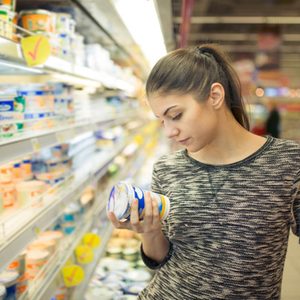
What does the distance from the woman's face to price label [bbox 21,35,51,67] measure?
61 centimetres

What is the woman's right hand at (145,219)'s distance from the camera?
1.12 metres

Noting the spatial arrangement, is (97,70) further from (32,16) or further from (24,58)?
(24,58)

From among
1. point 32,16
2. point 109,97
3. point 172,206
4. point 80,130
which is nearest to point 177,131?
point 172,206

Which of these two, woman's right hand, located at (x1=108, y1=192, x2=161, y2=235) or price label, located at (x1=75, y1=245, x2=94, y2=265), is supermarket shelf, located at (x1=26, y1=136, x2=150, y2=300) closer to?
price label, located at (x1=75, y1=245, x2=94, y2=265)

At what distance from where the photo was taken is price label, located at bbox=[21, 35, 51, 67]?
1.57m

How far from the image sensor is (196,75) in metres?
1.19

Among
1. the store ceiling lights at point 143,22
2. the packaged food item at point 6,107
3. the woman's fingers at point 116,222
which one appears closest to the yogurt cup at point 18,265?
the packaged food item at point 6,107

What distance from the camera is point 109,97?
4.38 metres

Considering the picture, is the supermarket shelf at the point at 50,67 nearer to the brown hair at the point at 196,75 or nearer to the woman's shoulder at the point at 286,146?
the brown hair at the point at 196,75

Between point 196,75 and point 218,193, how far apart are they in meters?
0.36

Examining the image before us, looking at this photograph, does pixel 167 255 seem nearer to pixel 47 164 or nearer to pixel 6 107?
pixel 6 107

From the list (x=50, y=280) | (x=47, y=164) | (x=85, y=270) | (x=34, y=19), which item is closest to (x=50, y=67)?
(x=34, y=19)

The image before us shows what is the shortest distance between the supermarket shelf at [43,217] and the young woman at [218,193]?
43 centimetres

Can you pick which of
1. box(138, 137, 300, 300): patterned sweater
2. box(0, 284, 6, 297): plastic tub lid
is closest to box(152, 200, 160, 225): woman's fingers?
box(138, 137, 300, 300): patterned sweater
